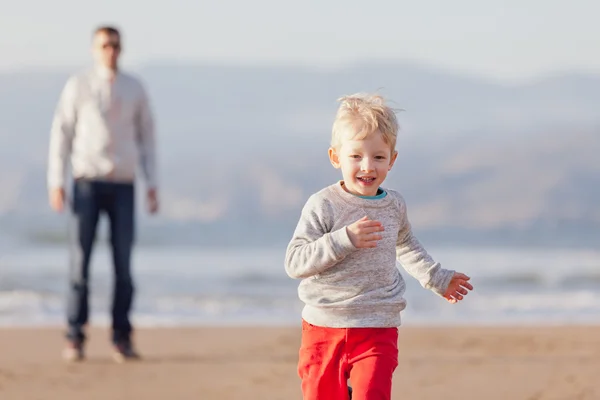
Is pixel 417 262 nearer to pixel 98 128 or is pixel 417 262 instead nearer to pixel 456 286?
pixel 456 286

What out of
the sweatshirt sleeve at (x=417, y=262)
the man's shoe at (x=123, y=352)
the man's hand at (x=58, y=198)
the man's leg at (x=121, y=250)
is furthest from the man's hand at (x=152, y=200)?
the sweatshirt sleeve at (x=417, y=262)

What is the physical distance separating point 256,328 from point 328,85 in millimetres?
29044

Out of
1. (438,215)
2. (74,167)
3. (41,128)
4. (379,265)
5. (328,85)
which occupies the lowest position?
(379,265)

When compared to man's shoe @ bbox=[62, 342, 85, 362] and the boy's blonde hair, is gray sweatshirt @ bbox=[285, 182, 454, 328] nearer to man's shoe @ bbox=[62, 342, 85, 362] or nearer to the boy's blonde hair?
the boy's blonde hair

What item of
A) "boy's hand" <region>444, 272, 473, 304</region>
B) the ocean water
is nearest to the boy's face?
"boy's hand" <region>444, 272, 473, 304</region>

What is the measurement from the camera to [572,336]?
25.6 ft

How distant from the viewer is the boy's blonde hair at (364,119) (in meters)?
3.48

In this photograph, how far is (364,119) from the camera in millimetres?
3494

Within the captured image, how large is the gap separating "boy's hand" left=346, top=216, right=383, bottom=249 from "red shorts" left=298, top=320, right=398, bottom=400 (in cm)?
34

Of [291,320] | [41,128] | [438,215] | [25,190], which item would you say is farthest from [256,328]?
[41,128]

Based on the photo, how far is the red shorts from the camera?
11.5 ft

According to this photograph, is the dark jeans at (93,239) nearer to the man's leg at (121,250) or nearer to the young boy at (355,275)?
the man's leg at (121,250)

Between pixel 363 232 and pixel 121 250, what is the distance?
10.6 ft

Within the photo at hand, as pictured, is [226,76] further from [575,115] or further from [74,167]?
[74,167]
